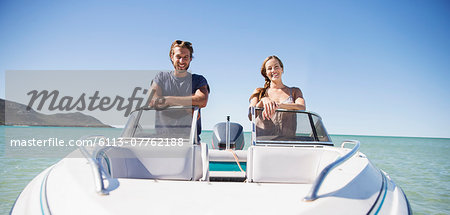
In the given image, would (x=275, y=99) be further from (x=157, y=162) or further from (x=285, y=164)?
(x=157, y=162)

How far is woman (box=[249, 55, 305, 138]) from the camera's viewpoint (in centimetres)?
292

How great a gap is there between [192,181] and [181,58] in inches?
59.9

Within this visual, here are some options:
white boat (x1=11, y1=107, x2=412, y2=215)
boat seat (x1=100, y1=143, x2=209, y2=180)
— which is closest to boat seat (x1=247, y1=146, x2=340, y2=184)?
white boat (x1=11, y1=107, x2=412, y2=215)

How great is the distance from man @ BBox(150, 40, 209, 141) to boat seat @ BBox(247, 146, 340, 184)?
82 cm

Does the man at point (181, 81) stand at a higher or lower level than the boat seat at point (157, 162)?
higher

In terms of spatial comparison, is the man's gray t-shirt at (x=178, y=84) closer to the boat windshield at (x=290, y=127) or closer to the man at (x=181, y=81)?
the man at (x=181, y=81)

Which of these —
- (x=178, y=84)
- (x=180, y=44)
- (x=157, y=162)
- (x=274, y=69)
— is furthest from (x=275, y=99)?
(x=157, y=162)

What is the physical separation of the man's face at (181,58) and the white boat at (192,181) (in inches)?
21.6

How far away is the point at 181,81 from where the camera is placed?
2.87 meters

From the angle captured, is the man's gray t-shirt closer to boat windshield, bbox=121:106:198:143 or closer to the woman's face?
boat windshield, bbox=121:106:198:143

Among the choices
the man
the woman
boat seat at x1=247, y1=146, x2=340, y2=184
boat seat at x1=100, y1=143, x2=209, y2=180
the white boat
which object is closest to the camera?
the white boat

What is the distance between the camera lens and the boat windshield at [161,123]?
8.39ft

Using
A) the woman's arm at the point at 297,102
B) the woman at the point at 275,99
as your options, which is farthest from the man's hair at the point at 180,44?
the woman's arm at the point at 297,102

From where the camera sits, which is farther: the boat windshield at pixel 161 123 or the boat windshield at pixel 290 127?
the boat windshield at pixel 290 127
